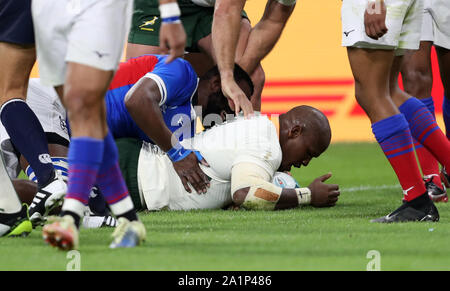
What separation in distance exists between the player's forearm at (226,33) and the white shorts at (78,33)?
160 cm

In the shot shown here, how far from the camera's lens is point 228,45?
4.82 meters

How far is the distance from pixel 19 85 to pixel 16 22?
0.98ft

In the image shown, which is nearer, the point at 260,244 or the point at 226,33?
the point at 260,244

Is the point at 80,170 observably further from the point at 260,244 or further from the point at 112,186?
the point at 260,244

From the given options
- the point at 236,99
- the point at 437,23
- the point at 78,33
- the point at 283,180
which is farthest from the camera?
the point at 437,23

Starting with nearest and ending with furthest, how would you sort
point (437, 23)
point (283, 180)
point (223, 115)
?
point (283, 180) < point (223, 115) < point (437, 23)

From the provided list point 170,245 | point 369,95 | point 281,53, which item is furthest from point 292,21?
point 170,245

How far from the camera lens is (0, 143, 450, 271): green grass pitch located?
106 inches

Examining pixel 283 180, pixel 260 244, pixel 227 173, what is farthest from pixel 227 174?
pixel 260 244

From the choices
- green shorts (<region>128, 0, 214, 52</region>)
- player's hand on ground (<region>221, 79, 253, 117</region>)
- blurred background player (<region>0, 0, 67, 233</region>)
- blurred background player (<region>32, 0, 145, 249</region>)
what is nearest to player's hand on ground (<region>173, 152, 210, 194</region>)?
player's hand on ground (<region>221, 79, 253, 117</region>)

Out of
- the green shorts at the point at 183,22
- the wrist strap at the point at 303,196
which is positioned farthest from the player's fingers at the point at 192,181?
the green shorts at the point at 183,22

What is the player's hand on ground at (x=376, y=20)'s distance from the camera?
3.60 m

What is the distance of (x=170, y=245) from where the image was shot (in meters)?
3.11

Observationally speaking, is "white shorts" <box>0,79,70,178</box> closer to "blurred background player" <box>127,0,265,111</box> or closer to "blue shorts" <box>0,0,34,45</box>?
"blue shorts" <box>0,0,34,45</box>
